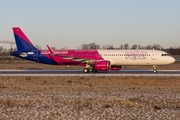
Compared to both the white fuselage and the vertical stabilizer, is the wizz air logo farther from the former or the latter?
the vertical stabilizer

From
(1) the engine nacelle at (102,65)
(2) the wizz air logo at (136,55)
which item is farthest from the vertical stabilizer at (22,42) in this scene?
(2) the wizz air logo at (136,55)

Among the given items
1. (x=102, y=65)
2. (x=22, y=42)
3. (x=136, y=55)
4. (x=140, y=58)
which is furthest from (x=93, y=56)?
(x=22, y=42)

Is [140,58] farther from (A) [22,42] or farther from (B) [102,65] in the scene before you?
(A) [22,42]

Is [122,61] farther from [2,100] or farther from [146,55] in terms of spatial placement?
[2,100]

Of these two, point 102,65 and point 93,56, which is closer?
point 102,65

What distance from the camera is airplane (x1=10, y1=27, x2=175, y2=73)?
38.6 m

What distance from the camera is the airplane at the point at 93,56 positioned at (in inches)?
1518

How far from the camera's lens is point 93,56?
39.8 meters

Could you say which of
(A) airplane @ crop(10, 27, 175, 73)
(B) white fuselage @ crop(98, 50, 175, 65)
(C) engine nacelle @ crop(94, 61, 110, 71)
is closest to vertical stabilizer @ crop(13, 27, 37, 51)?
(A) airplane @ crop(10, 27, 175, 73)

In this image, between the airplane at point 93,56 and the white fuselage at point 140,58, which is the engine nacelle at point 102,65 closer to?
the airplane at point 93,56

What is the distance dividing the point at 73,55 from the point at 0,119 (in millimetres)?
29818

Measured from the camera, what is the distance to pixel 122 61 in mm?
39031

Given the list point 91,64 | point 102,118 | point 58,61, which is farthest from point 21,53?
point 102,118

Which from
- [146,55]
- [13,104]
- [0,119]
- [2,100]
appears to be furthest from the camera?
[146,55]
